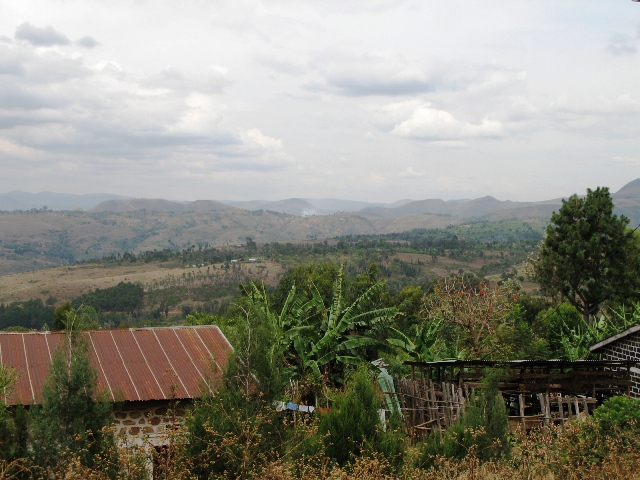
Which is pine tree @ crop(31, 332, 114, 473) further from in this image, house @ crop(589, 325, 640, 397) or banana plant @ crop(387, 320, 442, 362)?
house @ crop(589, 325, 640, 397)

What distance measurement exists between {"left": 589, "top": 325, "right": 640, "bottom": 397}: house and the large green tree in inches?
241

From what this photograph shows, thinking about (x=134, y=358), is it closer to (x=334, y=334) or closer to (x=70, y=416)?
(x=70, y=416)

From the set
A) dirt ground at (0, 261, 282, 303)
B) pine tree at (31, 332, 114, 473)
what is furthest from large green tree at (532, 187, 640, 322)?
dirt ground at (0, 261, 282, 303)

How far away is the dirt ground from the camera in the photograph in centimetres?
7812

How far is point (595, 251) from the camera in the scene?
21.0m

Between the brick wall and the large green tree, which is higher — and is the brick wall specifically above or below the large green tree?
below

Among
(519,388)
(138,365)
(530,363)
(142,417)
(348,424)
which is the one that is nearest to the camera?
(348,424)

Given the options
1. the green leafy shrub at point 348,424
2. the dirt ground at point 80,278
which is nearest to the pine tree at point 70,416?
the green leafy shrub at point 348,424

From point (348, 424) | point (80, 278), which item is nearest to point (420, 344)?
point (348, 424)

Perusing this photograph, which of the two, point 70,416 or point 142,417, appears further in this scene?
Answer: point 142,417

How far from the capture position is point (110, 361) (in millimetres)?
10781

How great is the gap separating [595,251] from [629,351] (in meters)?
7.40

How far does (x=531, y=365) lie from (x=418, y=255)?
77119mm

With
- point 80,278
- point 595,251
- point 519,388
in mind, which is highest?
point 595,251
